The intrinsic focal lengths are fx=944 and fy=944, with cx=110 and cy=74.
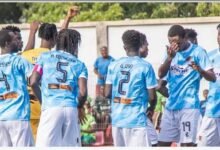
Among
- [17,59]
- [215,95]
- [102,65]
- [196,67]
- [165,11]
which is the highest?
[165,11]

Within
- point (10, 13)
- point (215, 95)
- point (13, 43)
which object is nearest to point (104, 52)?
point (215, 95)

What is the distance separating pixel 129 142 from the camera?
491 inches

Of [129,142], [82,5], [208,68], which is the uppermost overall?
[82,5]

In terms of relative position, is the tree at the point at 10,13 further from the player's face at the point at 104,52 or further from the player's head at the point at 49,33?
the player's head at the point at 49,33

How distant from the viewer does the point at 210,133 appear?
44.6ft

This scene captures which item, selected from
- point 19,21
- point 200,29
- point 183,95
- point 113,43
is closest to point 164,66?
point 183,95

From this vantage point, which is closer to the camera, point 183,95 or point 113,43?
point 183,95

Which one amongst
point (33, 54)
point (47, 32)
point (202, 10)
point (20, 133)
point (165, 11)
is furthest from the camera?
point (165, 11)

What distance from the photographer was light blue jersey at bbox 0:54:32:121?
1253 centimetres

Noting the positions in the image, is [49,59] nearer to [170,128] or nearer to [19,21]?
[170,128]

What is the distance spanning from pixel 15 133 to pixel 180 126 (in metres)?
2.57

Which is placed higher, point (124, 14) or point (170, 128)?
point (124, 14)

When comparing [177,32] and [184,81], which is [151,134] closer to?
[184,81]

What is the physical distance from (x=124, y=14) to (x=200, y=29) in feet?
25.4
